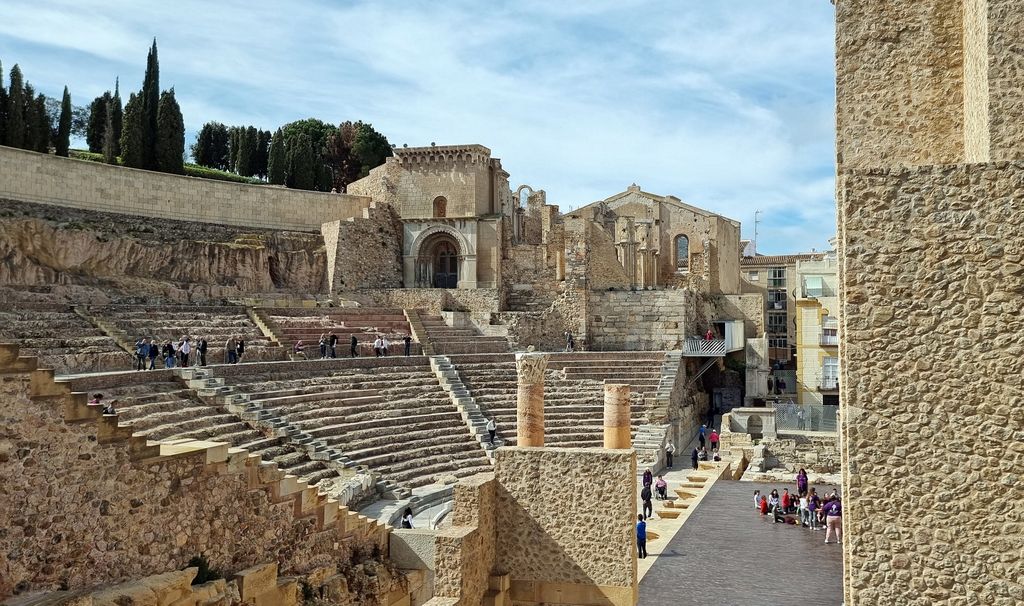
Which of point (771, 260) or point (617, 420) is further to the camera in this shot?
point (771, 260)

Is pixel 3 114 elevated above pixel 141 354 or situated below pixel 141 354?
above

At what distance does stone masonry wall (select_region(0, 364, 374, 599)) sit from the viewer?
6.81 m

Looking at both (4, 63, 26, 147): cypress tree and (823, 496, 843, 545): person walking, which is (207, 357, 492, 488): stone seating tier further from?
(4, 63, 26, 147): cypress tree

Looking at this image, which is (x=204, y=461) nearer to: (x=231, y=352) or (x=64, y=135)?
(x=231, y=352)

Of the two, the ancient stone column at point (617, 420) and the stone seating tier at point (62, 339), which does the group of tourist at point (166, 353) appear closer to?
the stone seating tier at point (62, 339)

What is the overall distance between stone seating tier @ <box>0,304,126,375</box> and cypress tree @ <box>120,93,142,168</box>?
12.7 metres

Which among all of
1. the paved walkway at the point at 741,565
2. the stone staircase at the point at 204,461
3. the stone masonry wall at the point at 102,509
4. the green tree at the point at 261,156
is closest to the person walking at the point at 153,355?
the stone staircase at the point at 204,461

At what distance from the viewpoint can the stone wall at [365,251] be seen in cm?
3225

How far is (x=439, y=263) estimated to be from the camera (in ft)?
119

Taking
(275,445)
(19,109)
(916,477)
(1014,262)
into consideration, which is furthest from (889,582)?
(19,109)

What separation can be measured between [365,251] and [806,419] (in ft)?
59.1

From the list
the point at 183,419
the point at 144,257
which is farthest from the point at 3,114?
the point at 183,419

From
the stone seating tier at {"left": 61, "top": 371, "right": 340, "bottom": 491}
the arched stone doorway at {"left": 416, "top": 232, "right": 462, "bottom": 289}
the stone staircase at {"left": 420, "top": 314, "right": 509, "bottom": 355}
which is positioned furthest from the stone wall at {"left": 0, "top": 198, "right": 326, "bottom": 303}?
A: the stone seating tier at {"left": 61, "top": 371, "right": 340, "bottom": 491}

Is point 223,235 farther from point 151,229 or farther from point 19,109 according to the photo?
point 19,109
